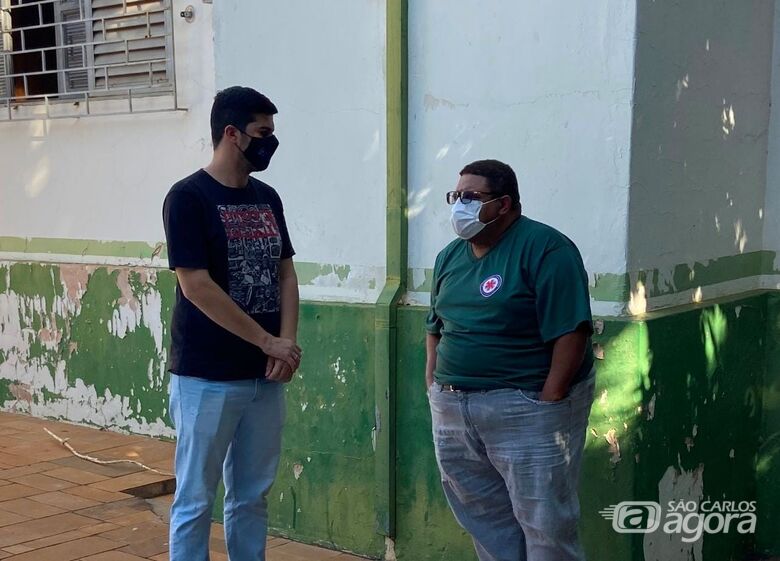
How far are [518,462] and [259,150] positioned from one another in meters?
1.38

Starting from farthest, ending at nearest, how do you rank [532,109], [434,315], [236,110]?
[532,109] → [434,315] → [236,110]

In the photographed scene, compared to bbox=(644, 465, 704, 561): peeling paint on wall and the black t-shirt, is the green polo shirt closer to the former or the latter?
the black t-shirt

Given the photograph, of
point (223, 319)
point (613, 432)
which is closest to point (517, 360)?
point (613, 432)

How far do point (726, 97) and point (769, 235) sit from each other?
703mm

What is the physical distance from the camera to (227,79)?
16.5 ft

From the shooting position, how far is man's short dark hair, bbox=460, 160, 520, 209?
3393 mm

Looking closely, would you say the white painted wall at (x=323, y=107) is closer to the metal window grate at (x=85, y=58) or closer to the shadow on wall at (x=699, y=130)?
the shadow on wall at (x=699, y=130)

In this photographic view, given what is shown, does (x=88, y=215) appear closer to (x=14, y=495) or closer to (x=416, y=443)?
(x=14, y=495)

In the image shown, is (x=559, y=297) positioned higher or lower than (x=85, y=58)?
lower

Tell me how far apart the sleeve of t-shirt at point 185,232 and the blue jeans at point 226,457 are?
0.42 meters

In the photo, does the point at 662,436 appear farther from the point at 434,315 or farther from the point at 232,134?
the point at 232,134

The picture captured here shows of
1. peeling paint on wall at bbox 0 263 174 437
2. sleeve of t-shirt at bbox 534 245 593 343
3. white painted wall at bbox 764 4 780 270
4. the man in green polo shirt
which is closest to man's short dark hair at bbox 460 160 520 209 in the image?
the man in green polo shirt

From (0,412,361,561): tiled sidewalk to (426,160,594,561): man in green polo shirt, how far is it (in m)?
1.53

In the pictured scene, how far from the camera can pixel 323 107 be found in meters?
4.72
